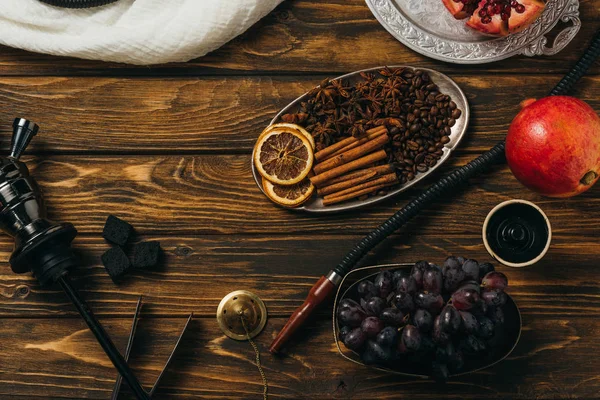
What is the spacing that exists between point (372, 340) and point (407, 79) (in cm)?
54

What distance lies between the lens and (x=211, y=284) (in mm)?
1287

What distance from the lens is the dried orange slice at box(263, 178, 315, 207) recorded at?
4.12 feet

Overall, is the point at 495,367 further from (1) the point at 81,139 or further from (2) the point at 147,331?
(1) the point at 81,139

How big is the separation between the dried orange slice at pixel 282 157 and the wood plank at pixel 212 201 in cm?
7

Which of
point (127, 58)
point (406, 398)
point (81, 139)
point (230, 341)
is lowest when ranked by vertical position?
point (406, 398)

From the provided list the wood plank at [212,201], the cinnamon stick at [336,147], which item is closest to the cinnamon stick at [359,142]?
the cinnamon stick at [336,147]

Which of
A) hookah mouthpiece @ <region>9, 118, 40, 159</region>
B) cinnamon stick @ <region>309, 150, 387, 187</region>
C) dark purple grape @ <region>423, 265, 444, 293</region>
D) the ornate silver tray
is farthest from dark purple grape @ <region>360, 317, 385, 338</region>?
hookah mouthpiece @ <region>9, 118, 40, 159</region>

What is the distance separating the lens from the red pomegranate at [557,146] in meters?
1.11

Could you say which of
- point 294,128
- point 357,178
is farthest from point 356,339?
A: point 294,128

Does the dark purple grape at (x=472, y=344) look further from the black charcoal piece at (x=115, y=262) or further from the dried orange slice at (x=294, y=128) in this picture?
the black charcoal piece at (x=115, y=262)

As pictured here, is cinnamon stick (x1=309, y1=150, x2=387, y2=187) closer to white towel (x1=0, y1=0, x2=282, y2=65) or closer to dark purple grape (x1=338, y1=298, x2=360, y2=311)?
dark purple grape (x1=338, y1=298, x2=360, y2=311)

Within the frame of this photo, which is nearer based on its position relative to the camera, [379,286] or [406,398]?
[379,286]

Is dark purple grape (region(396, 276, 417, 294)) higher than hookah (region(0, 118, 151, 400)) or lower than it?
lower

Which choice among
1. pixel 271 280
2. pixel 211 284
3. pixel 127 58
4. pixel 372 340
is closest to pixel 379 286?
pixel 372 340
